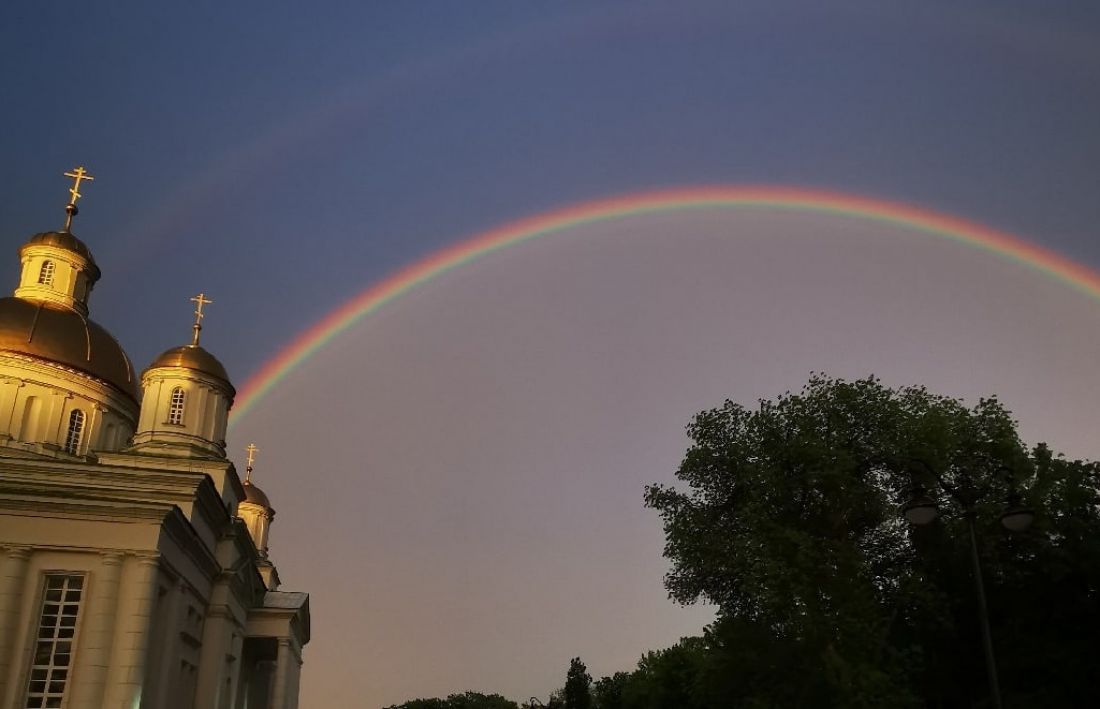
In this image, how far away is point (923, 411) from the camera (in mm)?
35656

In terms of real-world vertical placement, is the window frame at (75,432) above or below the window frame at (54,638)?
above

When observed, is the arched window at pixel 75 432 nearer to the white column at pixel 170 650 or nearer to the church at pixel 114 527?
the church at pixel 114 527

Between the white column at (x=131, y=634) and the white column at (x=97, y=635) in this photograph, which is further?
Result: the white column at (x=131, y=634)

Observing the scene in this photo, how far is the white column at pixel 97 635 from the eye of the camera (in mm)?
27844

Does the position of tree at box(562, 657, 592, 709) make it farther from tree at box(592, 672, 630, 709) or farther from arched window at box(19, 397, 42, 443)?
arched window at box(19, 397, 42, 443)

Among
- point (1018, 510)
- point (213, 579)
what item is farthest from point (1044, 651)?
point (213, 579)

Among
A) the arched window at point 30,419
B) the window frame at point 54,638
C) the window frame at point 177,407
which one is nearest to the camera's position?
the window frame at point 54,638

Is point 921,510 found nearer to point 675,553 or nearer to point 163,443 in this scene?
point 675,553

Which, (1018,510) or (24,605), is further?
(24,605)

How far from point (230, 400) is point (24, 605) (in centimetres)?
1606

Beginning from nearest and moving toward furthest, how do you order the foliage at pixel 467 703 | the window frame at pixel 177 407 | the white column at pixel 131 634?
the white column at pixel 131 634 → the window frame at pixel 177 407 → the foliage at pixel 467 703

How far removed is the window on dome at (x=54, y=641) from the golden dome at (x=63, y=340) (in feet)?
47.2

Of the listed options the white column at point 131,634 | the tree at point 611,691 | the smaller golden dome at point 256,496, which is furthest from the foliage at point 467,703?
the white column at point 131,634

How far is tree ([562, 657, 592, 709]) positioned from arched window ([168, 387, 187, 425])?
50808 mm
